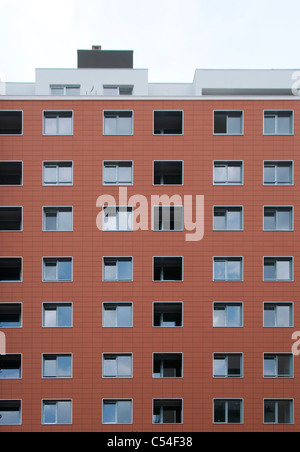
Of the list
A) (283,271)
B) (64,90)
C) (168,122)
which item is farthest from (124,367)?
(64,90)

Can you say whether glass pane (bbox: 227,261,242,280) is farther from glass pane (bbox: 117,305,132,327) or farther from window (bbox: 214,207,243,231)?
glass pane (bbox: 117,305,132,327)

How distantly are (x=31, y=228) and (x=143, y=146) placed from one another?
896 cm

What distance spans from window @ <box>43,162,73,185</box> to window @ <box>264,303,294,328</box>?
1508cm

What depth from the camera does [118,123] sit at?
36.4 metres

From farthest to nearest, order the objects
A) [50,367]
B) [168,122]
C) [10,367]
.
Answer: [168,122] < [10,367] < [50,367]

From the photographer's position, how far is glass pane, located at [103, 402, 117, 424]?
3372 cm

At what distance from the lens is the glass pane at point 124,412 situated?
111ft

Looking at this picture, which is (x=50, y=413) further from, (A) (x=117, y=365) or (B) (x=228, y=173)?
(B) (x=228, y=173)

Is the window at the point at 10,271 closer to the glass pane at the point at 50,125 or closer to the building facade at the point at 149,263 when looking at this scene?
the building facade at the point at 149,263

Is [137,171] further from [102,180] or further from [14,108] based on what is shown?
[14,108]

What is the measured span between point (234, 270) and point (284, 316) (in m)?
4.25

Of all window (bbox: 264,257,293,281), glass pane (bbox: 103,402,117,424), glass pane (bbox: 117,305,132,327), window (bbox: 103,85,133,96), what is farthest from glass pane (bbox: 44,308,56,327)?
window (bbox: 103,85,133,96)

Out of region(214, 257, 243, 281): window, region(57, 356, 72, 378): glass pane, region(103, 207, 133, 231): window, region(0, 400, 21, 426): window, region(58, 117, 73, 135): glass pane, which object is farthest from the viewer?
region(58, 117, 73, 135): glass pane
